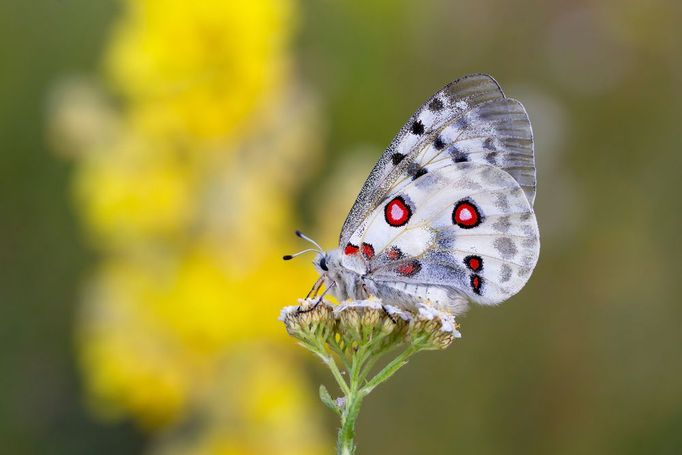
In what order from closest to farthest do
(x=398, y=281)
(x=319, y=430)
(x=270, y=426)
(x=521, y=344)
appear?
→ (x=398, y=281), (x=270, y=426), (x=319, y=430), (x=521, y=344)

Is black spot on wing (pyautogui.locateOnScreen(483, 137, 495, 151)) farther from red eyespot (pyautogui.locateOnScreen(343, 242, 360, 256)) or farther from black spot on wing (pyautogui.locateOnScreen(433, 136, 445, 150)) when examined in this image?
red eyespot (pyautogui.locateOnScreen(343, 242, 360, 256))

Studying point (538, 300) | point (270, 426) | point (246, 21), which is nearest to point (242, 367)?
point (270, 426)

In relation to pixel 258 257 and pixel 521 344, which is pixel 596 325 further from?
pixel 258 257

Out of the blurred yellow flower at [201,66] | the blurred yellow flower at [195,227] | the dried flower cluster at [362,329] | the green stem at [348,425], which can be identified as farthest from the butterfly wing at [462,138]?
the blurred yellow flower at [201,66]

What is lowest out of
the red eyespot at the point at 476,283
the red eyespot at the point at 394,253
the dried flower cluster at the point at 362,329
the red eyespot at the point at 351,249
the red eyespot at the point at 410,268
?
the dried flower cluster at the point at 362,329

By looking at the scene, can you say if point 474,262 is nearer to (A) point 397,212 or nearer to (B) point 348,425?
(A) point 397,212

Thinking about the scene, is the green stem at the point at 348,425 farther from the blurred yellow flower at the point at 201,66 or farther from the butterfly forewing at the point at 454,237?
the blurred yellow flower at the point at 201,66

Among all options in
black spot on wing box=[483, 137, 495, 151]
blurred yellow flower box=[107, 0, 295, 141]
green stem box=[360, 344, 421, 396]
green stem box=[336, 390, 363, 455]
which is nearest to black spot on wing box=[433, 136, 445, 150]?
black spot on wing box=[483, 137, 495, 151]

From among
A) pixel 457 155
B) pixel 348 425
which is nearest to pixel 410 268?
pixel 457 155
